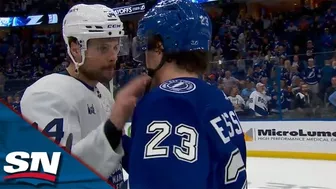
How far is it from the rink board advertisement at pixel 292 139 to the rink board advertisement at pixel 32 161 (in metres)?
6.45

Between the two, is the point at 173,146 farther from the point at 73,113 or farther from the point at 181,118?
the point at 73,113

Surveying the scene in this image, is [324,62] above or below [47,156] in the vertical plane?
below

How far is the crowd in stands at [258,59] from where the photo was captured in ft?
22.6

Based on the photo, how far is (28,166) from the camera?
57 cm

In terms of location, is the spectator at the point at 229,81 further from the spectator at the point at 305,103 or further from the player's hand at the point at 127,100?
the player's hand at the point at 127,100

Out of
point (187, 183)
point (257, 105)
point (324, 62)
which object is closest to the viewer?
point (187, 183)

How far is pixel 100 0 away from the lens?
705 inches

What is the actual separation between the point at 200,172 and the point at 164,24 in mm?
294

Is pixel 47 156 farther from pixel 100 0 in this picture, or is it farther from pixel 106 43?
pixel 100 0

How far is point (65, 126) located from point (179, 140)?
0.46 m

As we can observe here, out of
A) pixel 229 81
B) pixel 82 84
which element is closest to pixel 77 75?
pixel 82 84

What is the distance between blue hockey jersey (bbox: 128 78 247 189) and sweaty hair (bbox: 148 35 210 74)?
5 centimetres

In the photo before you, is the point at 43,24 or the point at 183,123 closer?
the point at 183,123

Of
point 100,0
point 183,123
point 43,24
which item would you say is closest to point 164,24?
point 183,123
